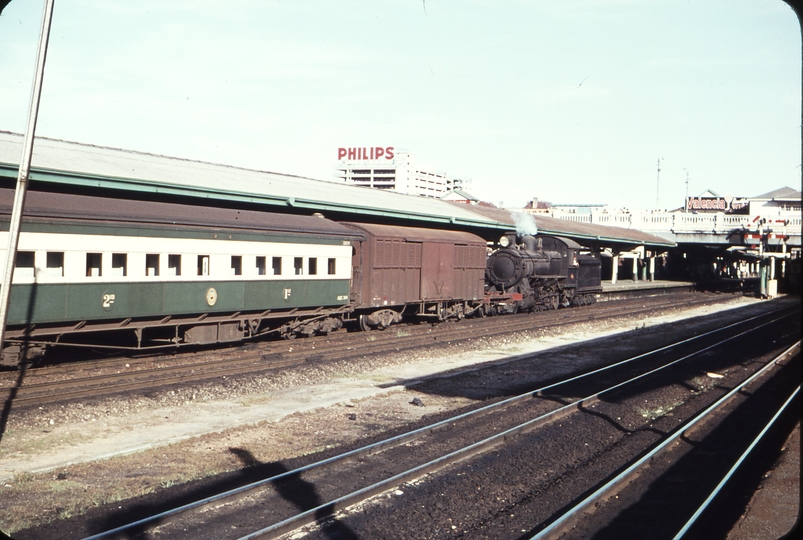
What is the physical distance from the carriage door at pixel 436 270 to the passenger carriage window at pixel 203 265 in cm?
917

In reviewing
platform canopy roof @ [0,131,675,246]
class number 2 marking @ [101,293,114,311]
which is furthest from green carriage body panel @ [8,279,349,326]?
platform canopy roof @ [0,131,675,246]

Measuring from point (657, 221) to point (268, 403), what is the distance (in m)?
55.3

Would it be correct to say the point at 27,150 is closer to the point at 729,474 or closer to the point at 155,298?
the point at 155,298

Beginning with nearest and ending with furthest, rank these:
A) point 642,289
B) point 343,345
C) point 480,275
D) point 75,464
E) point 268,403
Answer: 1. point 75,464
2. point 268,403
3. point 343,345
4. point 480,275
5. point 642,289

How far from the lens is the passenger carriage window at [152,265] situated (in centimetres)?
1464

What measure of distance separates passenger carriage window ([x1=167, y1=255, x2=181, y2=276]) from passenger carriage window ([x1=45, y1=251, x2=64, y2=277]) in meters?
2.47

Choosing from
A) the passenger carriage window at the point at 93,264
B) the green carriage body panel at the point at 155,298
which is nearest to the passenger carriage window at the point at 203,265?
the green carriage body panel at the point at 155,298

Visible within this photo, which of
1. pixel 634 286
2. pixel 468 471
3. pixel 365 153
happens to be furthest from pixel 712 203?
pixel 468 471

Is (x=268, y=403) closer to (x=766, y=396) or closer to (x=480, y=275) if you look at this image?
(x=766, y=396)

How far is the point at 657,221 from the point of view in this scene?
61000 mm

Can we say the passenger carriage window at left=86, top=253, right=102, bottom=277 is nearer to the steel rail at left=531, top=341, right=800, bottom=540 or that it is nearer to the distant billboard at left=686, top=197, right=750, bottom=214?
the steel rail at left=531, top=341, right=800, bottom=540

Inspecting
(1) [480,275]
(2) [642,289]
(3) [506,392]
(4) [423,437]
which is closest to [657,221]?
(2) [642,289]

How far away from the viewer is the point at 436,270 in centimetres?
2412

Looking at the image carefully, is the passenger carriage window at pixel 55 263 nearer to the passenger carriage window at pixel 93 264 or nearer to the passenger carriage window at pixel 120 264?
the passenger carriage window at pixel 93 264
